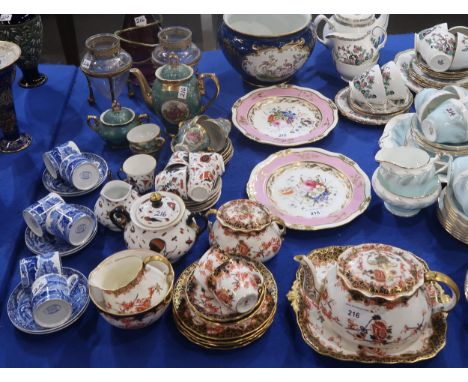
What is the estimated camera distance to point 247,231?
1.28 m

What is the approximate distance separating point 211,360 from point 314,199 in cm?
54

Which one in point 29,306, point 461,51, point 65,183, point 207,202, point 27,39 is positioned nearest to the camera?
point 29,306

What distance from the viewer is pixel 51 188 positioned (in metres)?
1.59

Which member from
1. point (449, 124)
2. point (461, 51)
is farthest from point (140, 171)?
point (461, 51)

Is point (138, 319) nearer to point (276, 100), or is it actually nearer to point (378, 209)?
point (378, 209)

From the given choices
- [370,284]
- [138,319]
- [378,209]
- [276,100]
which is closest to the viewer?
[370,284]

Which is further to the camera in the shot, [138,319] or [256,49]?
[256,49]

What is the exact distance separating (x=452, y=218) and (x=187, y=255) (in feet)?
2.12

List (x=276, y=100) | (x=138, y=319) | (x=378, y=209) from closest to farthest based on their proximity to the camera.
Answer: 1. (x=138, y=319)
2. (x=378, y=209)
3. (x=276, y=100)

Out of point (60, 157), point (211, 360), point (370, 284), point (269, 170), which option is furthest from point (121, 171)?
point (370, 284)

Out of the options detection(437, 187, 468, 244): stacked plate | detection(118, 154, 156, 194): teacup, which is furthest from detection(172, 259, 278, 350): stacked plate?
Answer: detection(437, 187, 468, 244): stacked plate

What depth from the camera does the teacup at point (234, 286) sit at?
112 cm

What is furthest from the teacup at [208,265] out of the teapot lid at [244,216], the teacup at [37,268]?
the teacup at [37,268]

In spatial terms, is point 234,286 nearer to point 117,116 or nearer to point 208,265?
point 208,265
